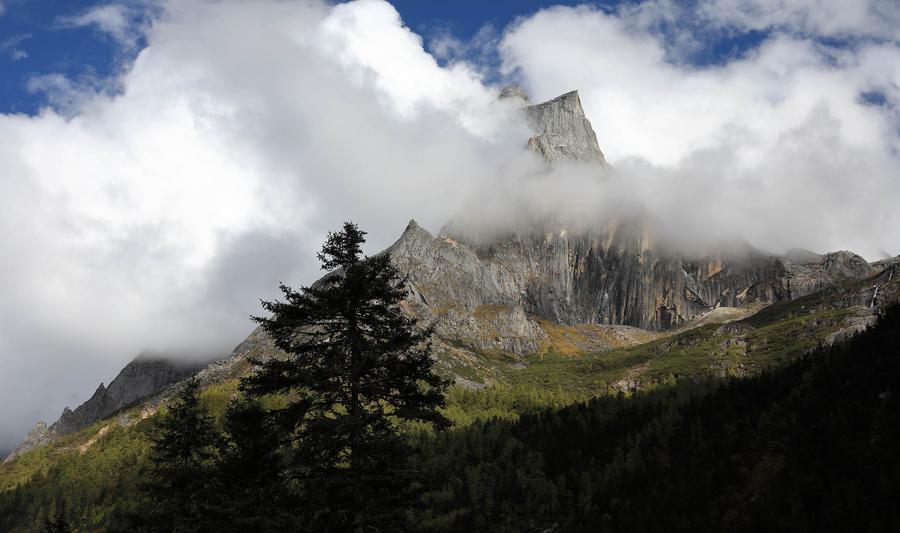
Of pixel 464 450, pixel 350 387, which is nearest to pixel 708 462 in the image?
pixel 464 450

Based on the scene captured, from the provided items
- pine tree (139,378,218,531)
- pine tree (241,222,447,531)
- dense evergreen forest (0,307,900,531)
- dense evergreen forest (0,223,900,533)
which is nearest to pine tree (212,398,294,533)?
dense evergreen forest (0,223,900,533)

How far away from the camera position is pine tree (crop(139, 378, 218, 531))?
36.3 m

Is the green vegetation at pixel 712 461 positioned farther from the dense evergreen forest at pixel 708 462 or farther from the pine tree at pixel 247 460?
the pine tree at pixel 247 460

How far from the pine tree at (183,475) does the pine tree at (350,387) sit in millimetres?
12007

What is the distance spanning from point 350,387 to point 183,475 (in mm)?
17557

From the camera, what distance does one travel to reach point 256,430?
117ft

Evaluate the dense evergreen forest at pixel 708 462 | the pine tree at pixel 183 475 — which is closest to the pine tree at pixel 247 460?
the pine tree at pixel 183 475

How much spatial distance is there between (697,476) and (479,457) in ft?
246

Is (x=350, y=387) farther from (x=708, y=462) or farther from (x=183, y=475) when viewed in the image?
(x=708, y=462)

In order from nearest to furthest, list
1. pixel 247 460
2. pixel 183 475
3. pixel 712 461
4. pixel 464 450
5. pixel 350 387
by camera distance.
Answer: pixel 350 387, pixel 247 460, pixel 183 475, pixel 712 461, pixel 464 450

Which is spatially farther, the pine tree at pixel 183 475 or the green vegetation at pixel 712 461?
the green vegetation at pixel 712 461

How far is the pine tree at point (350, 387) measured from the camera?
24.0 metres

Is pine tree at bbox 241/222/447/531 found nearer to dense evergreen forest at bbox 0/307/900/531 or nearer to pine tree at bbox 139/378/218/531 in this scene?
dense evergreen forest at bbox 0/307/900/531

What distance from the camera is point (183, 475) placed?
37.9 m
